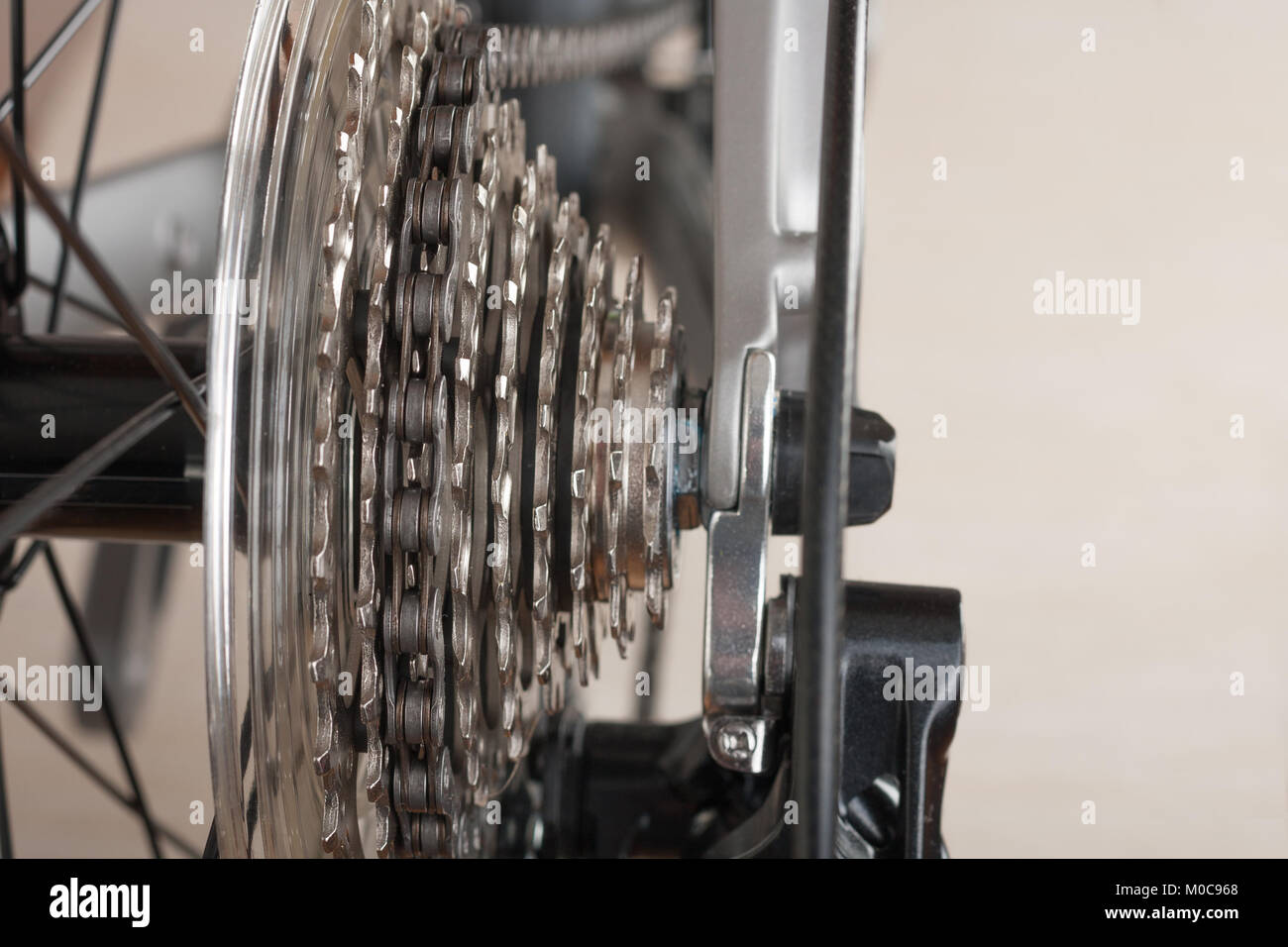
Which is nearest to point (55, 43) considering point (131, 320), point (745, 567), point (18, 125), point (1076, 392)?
point (18, 125)

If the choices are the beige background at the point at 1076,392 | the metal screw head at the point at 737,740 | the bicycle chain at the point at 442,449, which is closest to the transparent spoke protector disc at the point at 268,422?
the bicycle chain at the point at 442,449

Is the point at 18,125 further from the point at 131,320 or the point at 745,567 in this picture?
the point at 745,567

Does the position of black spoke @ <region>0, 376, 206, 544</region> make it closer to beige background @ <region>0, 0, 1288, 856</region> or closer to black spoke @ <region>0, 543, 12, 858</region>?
black spoke @ <region>0, 543, 12, 858</region>

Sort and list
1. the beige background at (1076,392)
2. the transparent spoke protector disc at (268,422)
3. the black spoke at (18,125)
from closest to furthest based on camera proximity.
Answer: the transparent spoke protector disc at (268,422), the black spoke at (18,125), the beige background at (1076,392)

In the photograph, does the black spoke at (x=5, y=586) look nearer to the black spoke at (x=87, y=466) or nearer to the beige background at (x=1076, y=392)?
the black spoke at (x=87, y=466)

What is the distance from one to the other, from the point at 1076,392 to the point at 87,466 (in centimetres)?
80

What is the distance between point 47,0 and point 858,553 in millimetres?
647

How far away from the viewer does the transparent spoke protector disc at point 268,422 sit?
248 mm

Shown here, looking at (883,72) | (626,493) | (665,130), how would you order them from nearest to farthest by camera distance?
(626,493) < (665,130) < (883,72)

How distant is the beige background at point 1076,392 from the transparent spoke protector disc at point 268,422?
60 centimetres

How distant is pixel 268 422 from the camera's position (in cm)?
26
